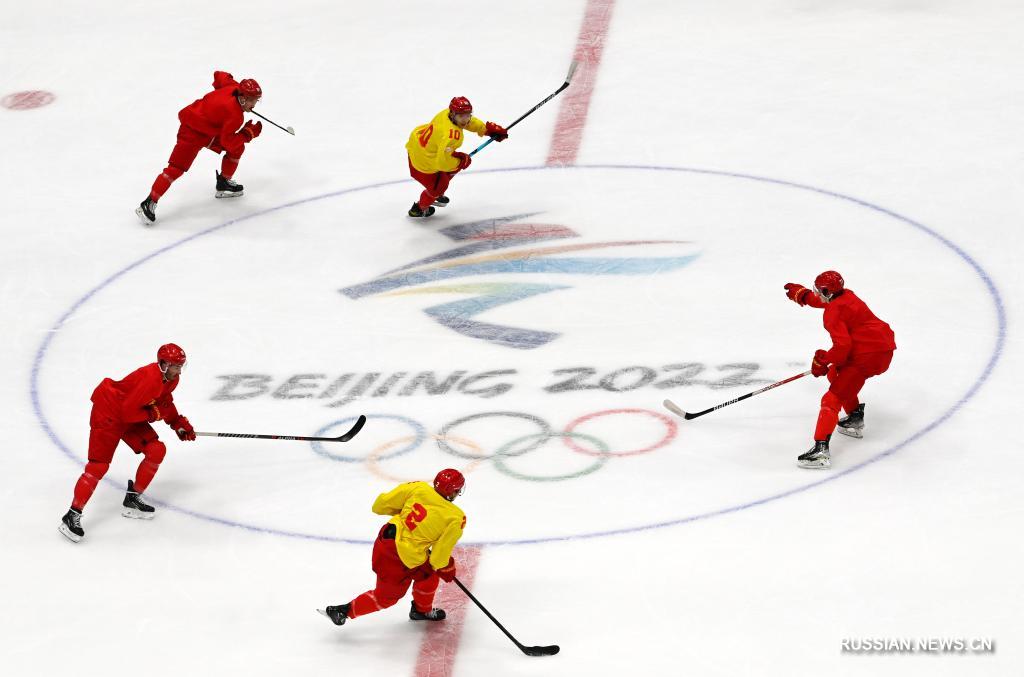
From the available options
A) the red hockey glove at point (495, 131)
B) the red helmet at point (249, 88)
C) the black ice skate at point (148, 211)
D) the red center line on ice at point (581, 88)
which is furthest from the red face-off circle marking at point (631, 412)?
the black ice skate at point (148, 211)

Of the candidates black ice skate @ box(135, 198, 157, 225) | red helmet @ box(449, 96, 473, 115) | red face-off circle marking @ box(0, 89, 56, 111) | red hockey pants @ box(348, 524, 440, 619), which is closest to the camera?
red hockey pants @ box(348, 524, 440, 619)

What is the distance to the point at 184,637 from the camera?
6.78 metres

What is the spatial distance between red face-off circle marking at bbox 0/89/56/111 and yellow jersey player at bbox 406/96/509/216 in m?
3.77

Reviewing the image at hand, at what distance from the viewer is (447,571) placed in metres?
6.54

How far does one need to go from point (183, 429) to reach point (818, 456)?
2.83 meters

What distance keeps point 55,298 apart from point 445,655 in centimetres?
422

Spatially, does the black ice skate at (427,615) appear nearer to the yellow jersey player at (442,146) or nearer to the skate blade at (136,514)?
the skate blade at (136,514)

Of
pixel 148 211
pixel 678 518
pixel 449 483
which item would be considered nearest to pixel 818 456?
pixel 678 518

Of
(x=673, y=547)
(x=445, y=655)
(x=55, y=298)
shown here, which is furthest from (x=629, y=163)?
(x=445, y=655)

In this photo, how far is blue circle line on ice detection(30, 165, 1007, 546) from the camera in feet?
23.8

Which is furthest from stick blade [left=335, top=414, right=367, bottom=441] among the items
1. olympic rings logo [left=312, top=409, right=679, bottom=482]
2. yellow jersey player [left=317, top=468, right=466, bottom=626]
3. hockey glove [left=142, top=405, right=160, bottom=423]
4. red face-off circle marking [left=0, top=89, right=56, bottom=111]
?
red face-off circle marking [left=0, top=89, right=56, bottom=111]

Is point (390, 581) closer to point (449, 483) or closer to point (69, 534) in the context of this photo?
point (449, 483)

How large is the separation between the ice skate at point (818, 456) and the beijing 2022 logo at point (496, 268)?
1.87 m

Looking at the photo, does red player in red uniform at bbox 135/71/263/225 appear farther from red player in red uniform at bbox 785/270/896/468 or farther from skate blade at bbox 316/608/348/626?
skate blade at bbox 316/608/348/626
